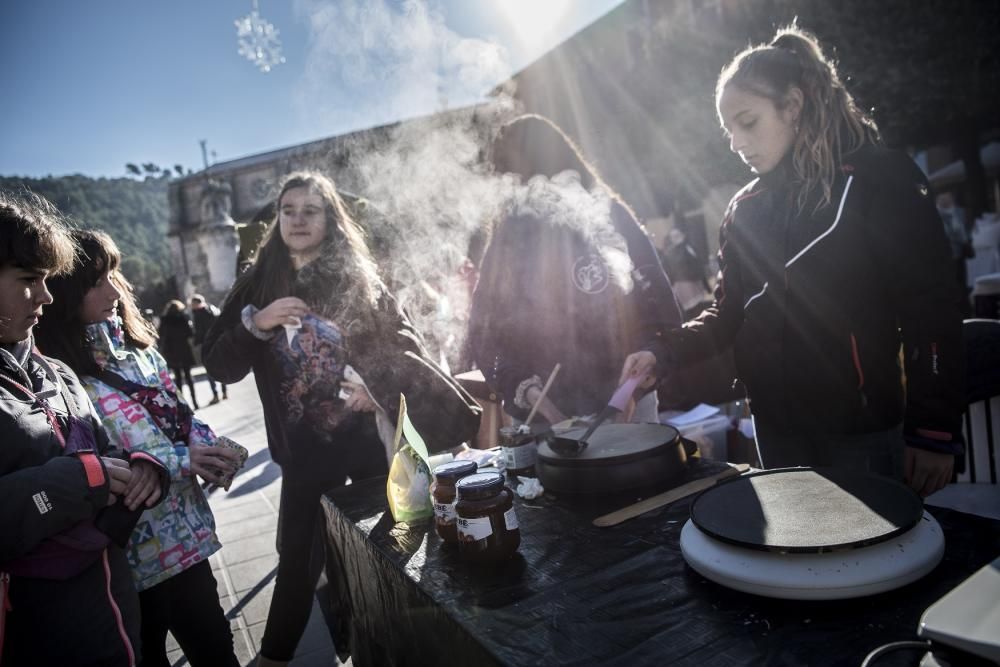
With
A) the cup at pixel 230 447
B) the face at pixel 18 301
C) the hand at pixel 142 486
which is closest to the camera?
the face at pixel 18 301

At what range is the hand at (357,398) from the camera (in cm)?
241

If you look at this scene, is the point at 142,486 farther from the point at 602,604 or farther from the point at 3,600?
the point at 602,604

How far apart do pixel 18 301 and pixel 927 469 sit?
94.1 inches

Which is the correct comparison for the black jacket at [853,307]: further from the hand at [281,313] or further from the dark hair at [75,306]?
the dark hair at [75,306]

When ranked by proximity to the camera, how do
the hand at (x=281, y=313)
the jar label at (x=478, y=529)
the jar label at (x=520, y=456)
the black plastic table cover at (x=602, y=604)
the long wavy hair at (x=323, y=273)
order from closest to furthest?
the black plastic table cover at (x=602, y=604) → the jar label at (x=478, y=529) → the jar label at (x=520, y=456) → the hand at (x=281, y=313) → the long wavy hair at (x=323, y=273)

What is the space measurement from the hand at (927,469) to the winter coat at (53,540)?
206cm

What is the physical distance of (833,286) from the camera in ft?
5.55

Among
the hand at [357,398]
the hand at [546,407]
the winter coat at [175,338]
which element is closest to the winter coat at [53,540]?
the hand at [357,398]

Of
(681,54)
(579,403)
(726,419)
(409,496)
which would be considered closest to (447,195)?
(579,403)

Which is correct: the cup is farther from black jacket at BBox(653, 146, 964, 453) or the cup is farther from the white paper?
the white paper

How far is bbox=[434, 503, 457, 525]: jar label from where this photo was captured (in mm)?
1419

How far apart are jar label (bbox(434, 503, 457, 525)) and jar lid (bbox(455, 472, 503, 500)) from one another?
117 mm

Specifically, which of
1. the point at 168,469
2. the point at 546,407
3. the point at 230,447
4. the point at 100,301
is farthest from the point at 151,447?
the point at 546,407

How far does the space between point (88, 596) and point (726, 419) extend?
9.82 feet
